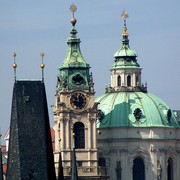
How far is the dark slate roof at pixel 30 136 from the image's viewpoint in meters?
137

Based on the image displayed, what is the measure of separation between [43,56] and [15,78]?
6355 millimetres

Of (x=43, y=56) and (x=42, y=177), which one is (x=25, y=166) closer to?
(x=42, y=177)

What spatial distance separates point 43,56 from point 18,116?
7.82m

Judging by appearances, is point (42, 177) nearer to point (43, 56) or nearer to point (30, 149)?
point (30, 149)

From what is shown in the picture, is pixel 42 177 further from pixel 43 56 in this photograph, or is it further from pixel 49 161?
pixel 43 56

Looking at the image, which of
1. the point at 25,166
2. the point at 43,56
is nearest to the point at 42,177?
the point at 25,166

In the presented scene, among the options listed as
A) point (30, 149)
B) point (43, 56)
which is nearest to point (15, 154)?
point (30, 149)

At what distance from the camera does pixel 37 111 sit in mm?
138875

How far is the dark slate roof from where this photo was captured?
13700cm

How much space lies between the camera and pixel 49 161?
452 ft

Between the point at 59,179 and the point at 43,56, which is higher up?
the point at 43,56

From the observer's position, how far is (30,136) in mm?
137875

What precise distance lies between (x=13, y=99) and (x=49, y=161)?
5161 mm

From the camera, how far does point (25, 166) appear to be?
137000 mm
